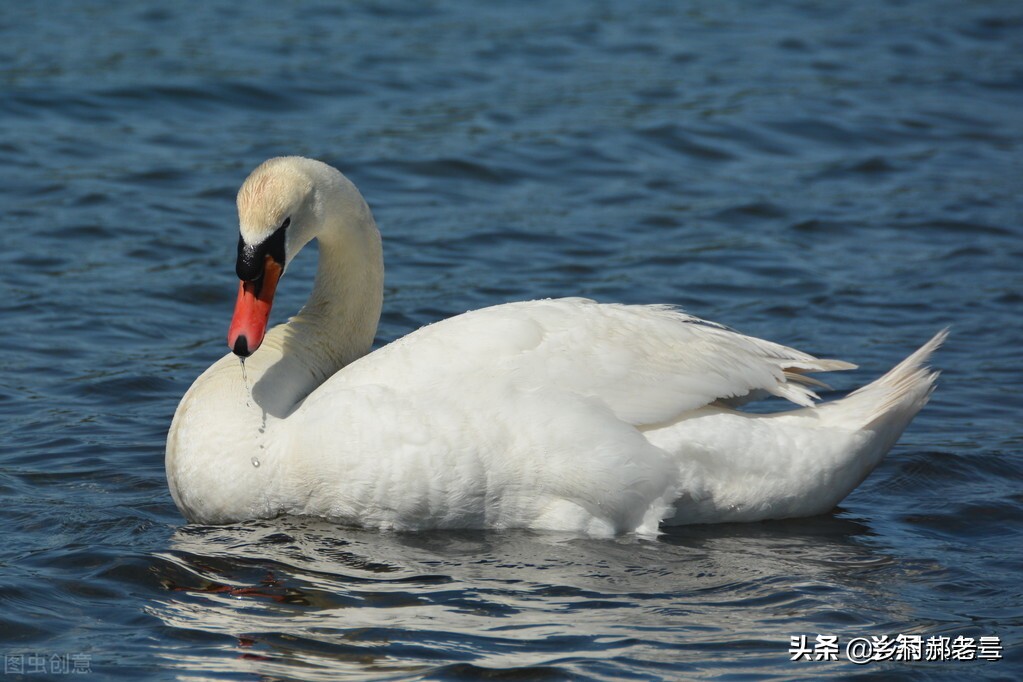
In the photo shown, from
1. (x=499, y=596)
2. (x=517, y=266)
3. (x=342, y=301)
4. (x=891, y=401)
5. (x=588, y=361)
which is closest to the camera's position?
(x=499, y=596)

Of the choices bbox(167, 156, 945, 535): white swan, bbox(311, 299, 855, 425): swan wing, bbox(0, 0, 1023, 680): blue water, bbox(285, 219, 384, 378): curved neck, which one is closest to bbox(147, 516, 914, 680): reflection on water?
bbox(0, 0, 1023, 680): blue water

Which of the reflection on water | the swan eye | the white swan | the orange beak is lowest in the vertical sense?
the reflection on water

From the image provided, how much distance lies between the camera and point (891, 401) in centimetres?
693

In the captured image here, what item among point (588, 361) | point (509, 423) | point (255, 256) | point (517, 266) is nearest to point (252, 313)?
point (255, 256)

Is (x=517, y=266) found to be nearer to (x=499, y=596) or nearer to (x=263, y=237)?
(x=263, y=237)

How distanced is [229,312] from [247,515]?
12.2ft

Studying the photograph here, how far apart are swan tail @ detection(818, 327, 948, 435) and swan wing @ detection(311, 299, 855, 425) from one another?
17 centimetres

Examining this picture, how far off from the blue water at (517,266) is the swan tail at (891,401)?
0.51 m

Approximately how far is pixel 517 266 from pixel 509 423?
476 centimetres

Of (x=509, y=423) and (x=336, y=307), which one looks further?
(x=336, y=307)

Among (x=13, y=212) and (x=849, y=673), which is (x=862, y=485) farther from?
(x=13, y=212)

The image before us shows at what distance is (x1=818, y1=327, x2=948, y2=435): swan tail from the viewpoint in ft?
22.7

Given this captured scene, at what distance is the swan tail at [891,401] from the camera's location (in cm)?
691

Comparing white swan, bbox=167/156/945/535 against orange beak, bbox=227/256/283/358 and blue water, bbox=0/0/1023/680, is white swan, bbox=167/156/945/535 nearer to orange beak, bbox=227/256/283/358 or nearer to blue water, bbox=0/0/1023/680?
orange beak, bbox=227/256/283/358
